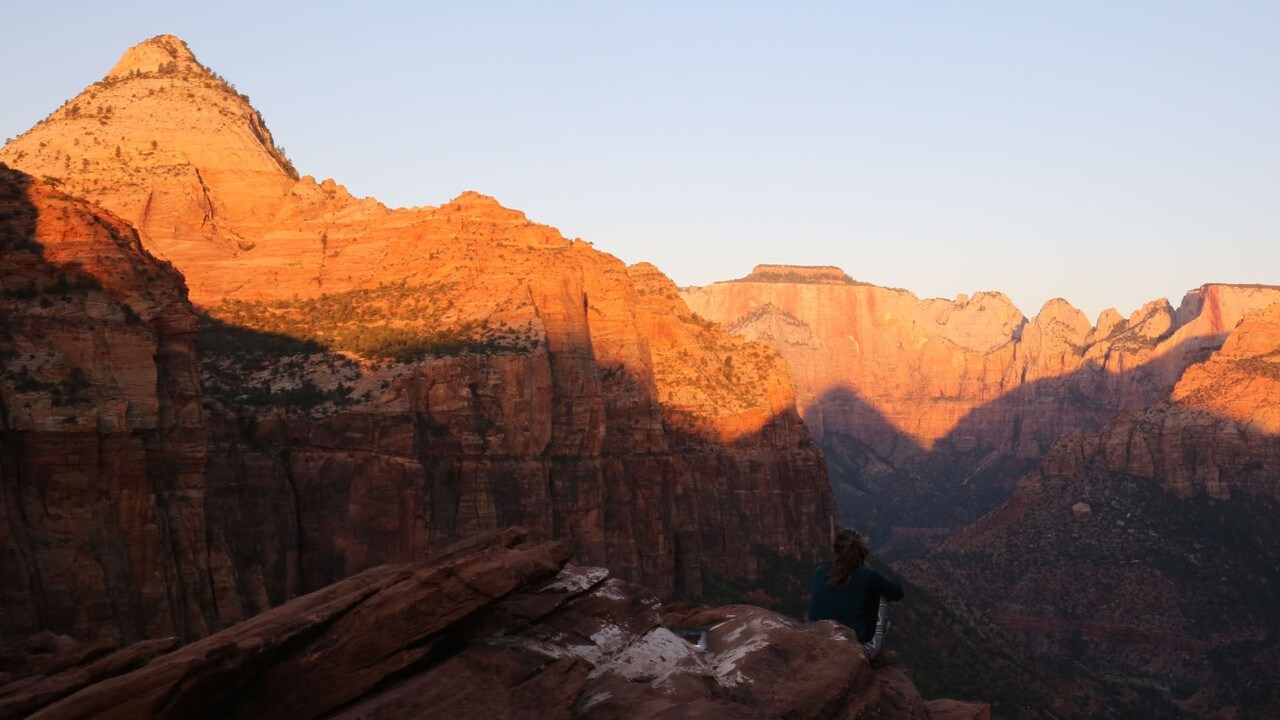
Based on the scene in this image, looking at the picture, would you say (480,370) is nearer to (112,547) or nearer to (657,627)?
(112,547)

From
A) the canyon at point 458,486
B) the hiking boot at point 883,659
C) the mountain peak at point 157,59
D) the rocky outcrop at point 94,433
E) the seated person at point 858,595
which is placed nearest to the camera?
the canyon at point 458,486

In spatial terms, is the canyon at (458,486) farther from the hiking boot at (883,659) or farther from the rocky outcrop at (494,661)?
the hiking boot at (883,659)

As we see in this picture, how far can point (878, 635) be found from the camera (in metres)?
20.7

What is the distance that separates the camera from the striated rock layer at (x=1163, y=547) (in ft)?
348

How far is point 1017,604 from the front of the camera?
387ft

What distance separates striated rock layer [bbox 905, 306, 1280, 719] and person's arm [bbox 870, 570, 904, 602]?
77511 mm

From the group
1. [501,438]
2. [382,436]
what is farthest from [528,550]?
[501,438]

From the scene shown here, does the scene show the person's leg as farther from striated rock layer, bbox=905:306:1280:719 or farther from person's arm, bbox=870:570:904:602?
striated rock layer, bbox=905:306:1280:719

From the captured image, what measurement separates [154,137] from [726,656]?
66535mm

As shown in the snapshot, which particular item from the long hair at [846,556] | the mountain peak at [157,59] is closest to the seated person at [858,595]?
the long hair at [846,556]

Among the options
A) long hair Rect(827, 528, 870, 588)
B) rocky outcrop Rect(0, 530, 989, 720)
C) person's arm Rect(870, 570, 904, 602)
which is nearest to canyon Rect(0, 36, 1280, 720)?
rocky outcrop Rect(0, 530, 989, 720)

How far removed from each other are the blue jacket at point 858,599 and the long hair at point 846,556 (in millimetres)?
134

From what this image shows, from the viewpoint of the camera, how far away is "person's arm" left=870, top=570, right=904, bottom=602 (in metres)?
20.4

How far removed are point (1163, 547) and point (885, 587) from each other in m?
109
